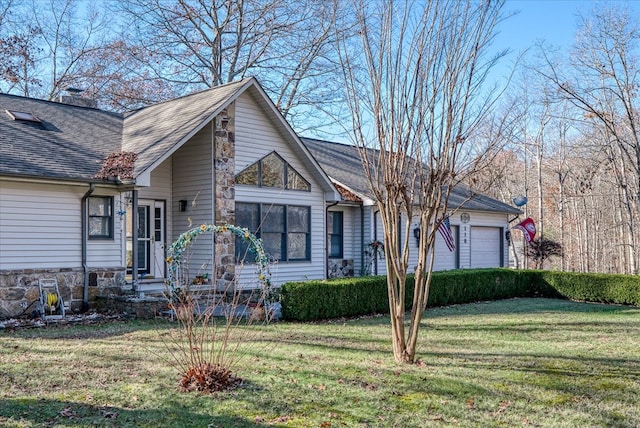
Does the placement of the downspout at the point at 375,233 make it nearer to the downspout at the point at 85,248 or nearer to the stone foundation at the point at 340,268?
the stone foundation at the point at 340,268

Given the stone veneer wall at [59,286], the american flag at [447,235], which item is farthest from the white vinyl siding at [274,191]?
the american flag at [447,235]

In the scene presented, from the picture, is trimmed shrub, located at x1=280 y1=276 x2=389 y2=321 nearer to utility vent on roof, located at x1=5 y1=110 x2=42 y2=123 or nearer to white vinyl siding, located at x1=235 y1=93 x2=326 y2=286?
white vinyl siding, located at x1=235 y1=93 x2=326 y2=286

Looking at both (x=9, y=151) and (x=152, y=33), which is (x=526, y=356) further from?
(x=152, y=33)

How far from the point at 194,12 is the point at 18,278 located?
14.9 metres

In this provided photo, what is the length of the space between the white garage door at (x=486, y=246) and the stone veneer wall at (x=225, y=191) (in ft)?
35.8

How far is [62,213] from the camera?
11.3 meters

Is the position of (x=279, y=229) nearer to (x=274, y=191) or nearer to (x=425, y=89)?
(x=274, y=191)

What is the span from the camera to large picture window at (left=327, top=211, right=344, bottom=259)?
17.0 metres

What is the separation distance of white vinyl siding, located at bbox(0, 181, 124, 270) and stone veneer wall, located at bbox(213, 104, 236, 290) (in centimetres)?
219

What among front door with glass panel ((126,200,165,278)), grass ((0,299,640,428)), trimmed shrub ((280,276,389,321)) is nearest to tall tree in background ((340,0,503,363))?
grass ((0,299,640,428))

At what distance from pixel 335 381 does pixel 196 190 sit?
7861mm

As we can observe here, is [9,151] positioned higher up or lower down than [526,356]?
higher up

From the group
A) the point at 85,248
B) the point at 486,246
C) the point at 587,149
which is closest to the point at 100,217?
the point at 85,248

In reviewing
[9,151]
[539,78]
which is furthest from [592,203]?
[9,151]
